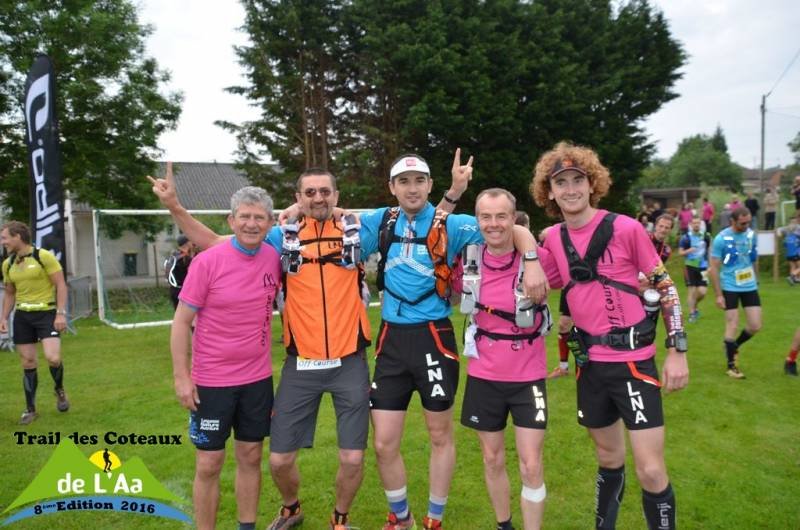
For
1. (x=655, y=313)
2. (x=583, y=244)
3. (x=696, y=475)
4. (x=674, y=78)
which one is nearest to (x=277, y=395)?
(x=583, y=244)

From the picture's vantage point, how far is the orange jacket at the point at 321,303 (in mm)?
3666

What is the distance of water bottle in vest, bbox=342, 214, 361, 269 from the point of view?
3.71 m

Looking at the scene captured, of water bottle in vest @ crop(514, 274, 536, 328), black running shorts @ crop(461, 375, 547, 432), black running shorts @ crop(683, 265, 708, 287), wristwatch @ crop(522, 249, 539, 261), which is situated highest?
wristwatch @ crop(522, 249, 539, 261)

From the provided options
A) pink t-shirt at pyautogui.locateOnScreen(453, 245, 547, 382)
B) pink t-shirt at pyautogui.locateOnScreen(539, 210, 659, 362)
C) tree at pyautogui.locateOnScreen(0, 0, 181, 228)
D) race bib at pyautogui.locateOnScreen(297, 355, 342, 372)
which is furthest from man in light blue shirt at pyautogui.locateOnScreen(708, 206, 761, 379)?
tree at pyautogui.locateOnScreen(0, 0, 181, 228)

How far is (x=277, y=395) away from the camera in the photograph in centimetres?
376

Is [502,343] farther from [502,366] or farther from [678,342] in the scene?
[678,342]

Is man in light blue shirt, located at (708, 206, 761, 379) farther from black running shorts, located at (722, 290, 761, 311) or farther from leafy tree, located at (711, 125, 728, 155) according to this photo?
leafy tree, located at (711, 125, 728, 155)

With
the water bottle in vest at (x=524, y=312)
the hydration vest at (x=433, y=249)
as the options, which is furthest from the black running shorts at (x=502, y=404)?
the hydration vest at (x=433, y=249)

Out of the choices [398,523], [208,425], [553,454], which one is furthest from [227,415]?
[553,454]

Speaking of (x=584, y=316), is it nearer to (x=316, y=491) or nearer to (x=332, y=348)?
(x=332, y=348)

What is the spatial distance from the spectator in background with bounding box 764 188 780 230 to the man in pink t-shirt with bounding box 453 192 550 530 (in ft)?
79.1

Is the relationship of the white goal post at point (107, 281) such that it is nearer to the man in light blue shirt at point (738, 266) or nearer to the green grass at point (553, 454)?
the green grass at point (553, 454)

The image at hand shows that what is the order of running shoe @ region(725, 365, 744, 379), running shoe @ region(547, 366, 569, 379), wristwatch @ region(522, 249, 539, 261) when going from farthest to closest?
running shoe @ region(547, 366, 569, 379), running shoe @ region(725, 365, 744, 379), wristwatch @ region(522, 249, 539, 261)

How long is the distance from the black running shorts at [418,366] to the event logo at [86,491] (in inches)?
79.2
